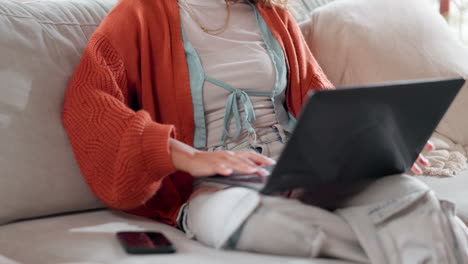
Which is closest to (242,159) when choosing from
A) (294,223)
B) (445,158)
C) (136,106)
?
(294,223)

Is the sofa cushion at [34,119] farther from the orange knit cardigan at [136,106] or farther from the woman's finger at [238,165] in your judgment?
the woman's finger at [238,165]

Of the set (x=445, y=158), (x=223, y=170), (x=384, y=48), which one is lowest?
(x=445, y=158)

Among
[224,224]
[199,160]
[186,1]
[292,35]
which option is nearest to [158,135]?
[199,160]

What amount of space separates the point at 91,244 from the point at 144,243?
11cm

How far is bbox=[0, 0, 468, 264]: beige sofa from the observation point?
46.2 inches

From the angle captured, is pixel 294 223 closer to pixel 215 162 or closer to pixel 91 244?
pixel 215 162

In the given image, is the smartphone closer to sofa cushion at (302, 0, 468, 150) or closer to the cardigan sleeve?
the cardigan sleeve

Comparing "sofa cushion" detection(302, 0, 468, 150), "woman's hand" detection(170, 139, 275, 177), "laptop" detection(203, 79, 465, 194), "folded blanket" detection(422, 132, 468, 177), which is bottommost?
"folded blanket" detection(422, 132, 468, 177)

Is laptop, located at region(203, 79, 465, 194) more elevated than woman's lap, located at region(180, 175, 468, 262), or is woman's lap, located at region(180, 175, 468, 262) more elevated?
laptop, located at region(203, 79, 465, 194)

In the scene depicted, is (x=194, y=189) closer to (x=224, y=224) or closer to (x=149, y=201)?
(x=149, y=201)

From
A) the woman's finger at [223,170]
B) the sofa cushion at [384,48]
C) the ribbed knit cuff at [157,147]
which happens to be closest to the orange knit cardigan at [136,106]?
the ribbed knit cuff at [157,147]

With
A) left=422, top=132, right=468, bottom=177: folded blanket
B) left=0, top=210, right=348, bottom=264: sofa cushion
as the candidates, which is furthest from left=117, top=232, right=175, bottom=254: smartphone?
left=422, top=132, right=468, bottom=177: folded blanket

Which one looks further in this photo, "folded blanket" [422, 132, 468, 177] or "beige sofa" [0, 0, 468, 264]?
"folded blanket" [422, 132, 468, 177]

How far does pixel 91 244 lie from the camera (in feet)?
3.50
